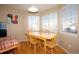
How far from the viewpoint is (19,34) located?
1.78 meters

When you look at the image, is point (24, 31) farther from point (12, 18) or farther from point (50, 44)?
point (50, 44)

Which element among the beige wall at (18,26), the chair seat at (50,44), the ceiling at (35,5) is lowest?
the chair seat at (50,44)

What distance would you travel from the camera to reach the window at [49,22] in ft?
5.80

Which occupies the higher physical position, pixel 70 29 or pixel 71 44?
pixel 70 29

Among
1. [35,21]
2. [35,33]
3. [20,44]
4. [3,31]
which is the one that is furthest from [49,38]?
[3,31]

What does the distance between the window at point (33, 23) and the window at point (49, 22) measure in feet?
0.34

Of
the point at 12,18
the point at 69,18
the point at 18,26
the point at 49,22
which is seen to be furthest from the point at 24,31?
the point at 69,18

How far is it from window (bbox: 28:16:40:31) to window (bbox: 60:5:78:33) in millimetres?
441

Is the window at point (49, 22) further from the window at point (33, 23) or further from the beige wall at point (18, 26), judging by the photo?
the beige wall at point (18, 26)

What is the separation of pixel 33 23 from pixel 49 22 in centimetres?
27

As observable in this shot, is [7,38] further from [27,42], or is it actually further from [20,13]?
[20,13]

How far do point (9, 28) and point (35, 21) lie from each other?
1.48 feet

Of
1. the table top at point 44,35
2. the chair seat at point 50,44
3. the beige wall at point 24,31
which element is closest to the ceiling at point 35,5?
the beige wall at point 24,31

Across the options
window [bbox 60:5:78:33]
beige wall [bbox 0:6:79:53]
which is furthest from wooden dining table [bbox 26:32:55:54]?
window [bbox 60:5:78:33]
